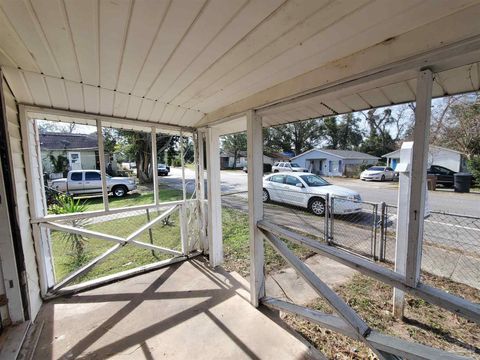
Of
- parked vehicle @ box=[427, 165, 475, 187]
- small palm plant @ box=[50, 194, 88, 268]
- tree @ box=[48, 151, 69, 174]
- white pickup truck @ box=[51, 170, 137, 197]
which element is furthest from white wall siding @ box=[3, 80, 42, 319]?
parked vehicle @ box=[427, 165, 475, 187]

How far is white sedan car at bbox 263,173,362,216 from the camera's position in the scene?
18.0 feet

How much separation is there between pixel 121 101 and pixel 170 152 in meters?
13.4

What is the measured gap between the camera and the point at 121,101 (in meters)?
2.26

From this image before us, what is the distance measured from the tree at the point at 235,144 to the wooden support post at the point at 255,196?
24.7m

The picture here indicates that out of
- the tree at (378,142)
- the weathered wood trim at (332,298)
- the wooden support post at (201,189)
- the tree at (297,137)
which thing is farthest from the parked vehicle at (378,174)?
the weathered wood trim at (332,298)

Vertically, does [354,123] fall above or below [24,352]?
above

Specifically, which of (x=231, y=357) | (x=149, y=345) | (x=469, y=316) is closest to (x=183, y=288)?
(x=149, y=345)

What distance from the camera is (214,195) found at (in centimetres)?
319

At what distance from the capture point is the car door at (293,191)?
21.2 feet

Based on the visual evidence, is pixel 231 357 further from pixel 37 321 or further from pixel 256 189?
pixel 37 321

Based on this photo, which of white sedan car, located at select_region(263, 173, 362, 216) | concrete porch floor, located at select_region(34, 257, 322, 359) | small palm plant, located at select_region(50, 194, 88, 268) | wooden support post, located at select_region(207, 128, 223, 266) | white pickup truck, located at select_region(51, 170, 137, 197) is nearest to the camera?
concrete porch floor, located at select_region(34, 257, 322, 359)

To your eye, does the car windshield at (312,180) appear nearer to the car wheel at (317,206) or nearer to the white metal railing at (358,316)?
the car wheel at (317,206)

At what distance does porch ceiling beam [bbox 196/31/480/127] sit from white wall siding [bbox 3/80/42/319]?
2.30 m

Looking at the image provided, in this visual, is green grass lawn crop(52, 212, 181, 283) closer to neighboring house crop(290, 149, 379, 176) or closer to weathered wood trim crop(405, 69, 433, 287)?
weathered wood trim crop(405, 69, 433, 287)
